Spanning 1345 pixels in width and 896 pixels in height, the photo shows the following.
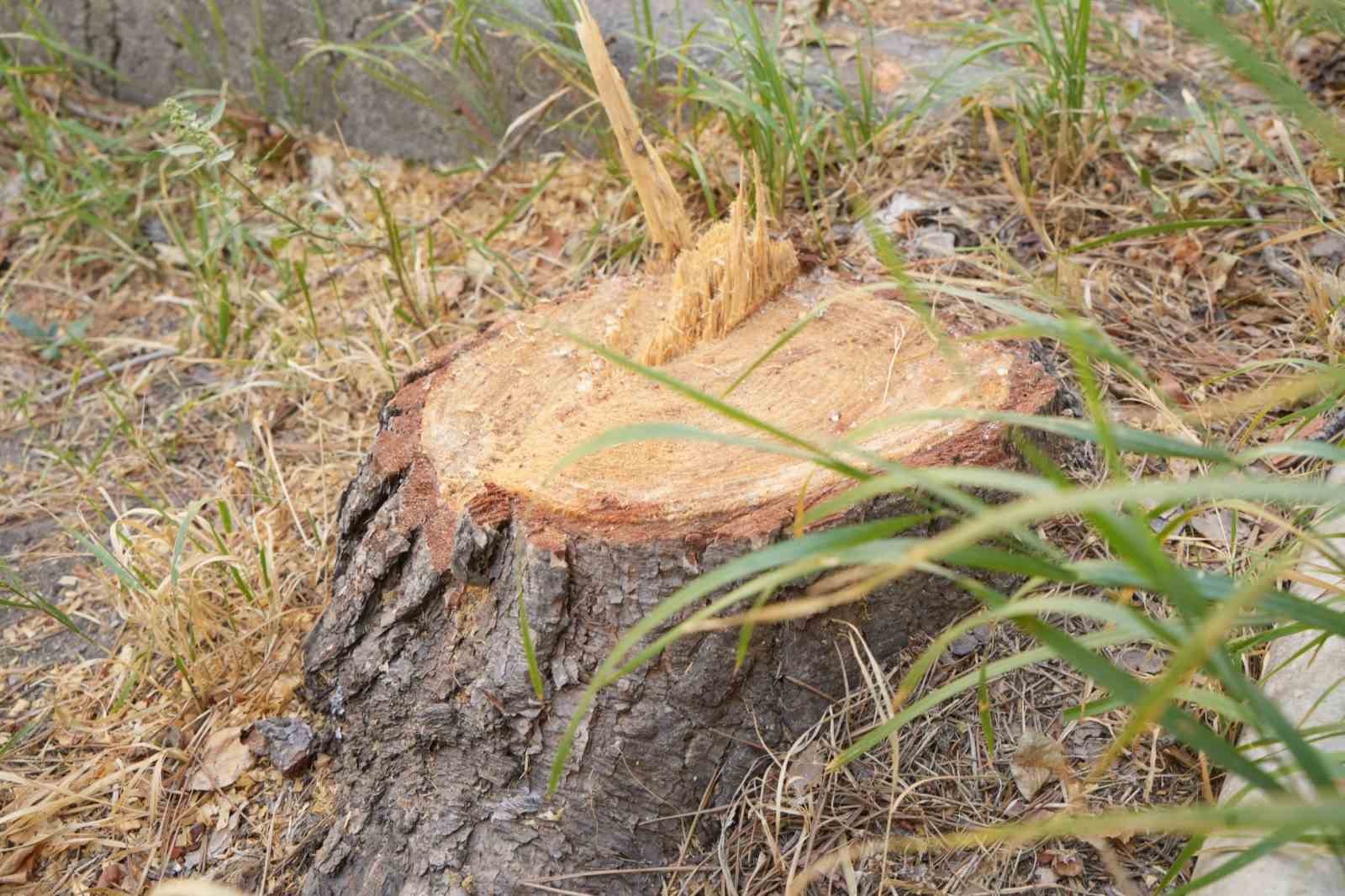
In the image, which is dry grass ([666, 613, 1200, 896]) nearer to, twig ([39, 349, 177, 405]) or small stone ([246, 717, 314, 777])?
small stone ([246, 717, 314, 777])

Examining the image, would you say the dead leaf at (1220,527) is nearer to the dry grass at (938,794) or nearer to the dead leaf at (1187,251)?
the dry grass at (938,794)

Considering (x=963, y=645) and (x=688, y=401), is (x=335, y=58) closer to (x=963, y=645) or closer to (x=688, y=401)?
(x=688, y=401)

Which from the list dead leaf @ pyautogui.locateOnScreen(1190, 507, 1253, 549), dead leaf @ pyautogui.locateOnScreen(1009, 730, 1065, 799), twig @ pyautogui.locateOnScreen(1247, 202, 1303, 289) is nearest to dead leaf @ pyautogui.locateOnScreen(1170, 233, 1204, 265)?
twig @ pyautogui.locateOnScreen(1247, 202, 1303, 289)

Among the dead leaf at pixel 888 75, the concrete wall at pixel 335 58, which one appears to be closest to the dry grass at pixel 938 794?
the dead leaf at pixel 888 75

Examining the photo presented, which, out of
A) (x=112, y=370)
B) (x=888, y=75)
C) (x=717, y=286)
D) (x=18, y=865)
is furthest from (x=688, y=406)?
(x=112, y=370)

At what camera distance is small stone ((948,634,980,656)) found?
1.61 metres

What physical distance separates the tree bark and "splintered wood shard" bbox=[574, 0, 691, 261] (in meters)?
0.39

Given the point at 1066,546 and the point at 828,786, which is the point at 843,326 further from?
the point at 828,786

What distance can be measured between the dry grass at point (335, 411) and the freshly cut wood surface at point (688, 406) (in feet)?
0.47

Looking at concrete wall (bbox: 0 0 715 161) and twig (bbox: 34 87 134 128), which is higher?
concrete wall (bbox: 0 0 715 161)

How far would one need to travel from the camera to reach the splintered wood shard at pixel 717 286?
172 centimetres

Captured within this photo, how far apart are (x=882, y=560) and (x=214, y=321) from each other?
7.20 feet

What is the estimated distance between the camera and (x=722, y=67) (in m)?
2.66

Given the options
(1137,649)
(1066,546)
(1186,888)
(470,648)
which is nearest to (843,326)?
(1066,546)
